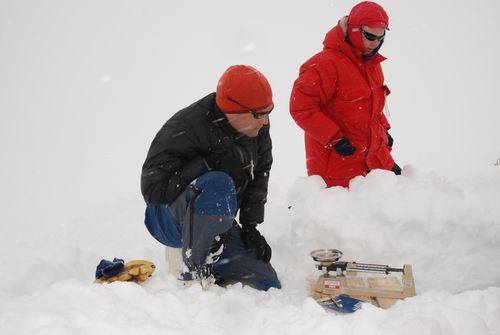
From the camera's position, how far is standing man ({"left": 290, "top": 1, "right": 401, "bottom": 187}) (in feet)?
11.5

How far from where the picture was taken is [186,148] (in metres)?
2.68

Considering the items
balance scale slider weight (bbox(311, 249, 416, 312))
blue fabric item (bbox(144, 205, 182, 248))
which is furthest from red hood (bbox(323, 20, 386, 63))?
blue fabric item (bbox(144, 205, 182, 248))

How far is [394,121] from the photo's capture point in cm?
1603

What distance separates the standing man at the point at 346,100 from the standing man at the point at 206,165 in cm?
88

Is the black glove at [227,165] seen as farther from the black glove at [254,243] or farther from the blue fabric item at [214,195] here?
the black glove at [254,243]

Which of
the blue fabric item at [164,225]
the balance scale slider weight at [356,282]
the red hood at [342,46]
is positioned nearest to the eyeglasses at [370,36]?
the red hood at [342,46]

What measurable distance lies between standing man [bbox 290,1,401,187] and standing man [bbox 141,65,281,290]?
34.7 inches

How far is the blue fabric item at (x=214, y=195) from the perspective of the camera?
8.53ft

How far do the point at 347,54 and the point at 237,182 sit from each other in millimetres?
1575

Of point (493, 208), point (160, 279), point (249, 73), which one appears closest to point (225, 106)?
point (249, 73)

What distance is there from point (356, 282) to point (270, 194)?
4.01 m

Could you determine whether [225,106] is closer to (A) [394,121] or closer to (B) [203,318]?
(B) [203,318]

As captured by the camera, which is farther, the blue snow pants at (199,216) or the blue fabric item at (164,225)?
the blue fabric item at (164,225)

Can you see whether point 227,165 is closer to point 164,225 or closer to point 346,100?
point 164,225
